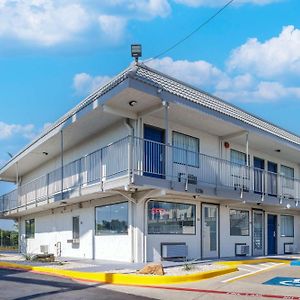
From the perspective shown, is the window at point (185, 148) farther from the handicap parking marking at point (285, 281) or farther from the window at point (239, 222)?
the handicap parking marking at point (285, 281)

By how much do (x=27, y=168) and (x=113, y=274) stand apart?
18032 mm

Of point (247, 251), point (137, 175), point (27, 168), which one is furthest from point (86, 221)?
point (27, 168)

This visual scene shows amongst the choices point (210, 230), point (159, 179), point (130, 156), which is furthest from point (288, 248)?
point (130, 156)

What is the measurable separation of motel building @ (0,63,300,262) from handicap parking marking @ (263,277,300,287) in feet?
14.5

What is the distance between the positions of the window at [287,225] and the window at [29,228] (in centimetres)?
1468

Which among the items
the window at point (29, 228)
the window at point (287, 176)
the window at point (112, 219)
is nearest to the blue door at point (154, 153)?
the window at point (112, 219)

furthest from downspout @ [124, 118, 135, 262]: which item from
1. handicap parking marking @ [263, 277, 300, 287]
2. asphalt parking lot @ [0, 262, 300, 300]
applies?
handicap parking marking @ [263, 277, 300, 287]

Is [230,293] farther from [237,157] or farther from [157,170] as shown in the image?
[237,157]

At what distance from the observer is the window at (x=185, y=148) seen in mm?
17469

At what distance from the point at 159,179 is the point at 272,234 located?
11.1m

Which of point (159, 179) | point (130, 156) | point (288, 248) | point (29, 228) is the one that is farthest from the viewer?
point (29, 228)

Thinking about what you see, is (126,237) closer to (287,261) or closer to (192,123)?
(192,123)

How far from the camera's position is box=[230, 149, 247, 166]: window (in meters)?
21.1

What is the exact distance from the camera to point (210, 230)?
18891 mm
